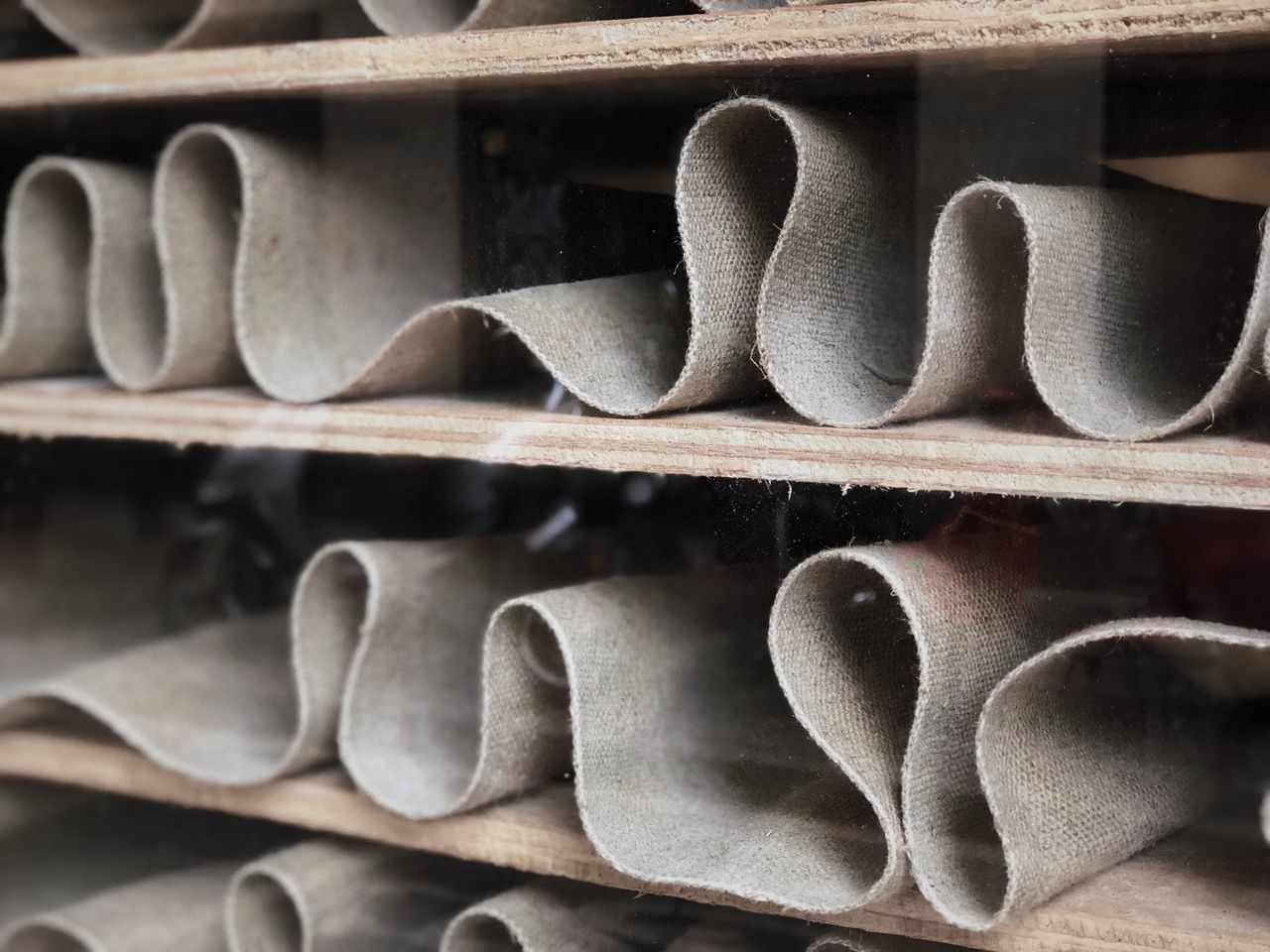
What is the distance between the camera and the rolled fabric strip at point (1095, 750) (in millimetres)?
578

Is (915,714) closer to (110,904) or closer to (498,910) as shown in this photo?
(498,910)

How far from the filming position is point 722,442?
620 mm

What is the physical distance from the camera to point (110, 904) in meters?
0.87

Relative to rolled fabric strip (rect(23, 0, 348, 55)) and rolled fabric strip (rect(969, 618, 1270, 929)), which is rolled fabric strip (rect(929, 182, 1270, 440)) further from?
rolled fabric strip (rect(23, 0, 348, 55))

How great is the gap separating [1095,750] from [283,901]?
46 centimetres

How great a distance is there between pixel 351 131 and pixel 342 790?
0.35 metres

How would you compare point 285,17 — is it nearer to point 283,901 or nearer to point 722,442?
point 722,442

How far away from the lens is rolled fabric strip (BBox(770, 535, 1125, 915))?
0.60 m

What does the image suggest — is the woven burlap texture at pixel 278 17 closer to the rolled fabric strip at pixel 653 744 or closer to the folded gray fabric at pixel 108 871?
the rolled fabric strip at pixel 653 744

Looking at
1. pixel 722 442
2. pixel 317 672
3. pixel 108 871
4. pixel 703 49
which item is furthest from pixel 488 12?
pixel 108 871

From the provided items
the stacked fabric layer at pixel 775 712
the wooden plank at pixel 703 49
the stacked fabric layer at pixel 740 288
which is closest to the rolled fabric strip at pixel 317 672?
the stacked fabric layer at pixel 775 712

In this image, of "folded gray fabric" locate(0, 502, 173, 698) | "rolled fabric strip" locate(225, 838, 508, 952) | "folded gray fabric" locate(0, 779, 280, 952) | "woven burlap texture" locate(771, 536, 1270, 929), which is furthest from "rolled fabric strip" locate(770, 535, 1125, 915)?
"folded gray fabric" locate(0, 502, 173, 698)

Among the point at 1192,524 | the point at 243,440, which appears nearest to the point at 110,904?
the point at 243,440

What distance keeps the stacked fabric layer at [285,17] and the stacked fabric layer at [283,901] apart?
411 millimetres
